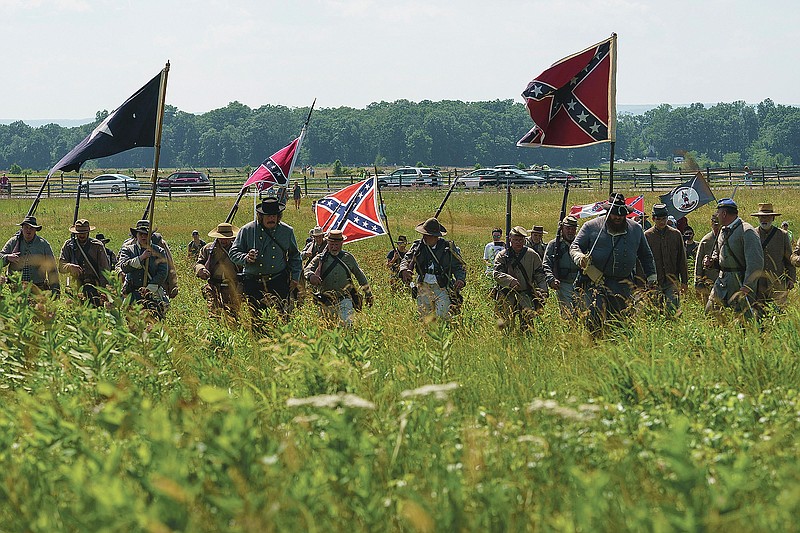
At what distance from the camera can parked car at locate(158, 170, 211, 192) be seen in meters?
56.4

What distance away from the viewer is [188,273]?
64.2ft

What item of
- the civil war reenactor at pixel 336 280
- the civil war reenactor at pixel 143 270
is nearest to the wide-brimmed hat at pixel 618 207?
the civil war reenactor at pixel 336 280

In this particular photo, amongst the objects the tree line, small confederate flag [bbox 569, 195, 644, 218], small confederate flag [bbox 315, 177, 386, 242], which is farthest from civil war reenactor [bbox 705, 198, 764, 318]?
the tree line

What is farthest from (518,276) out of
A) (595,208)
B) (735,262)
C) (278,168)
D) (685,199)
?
(595,208)

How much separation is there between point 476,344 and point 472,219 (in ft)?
105

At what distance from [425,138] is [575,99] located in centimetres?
15709

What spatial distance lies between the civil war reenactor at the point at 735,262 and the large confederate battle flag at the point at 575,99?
166 cm

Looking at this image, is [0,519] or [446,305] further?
[446,305]

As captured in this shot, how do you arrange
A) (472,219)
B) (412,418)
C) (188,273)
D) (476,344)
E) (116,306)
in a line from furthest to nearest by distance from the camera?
(472,219), (188,273), (476,344), (116,306), (412,418)

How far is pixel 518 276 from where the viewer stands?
1177 centimetres

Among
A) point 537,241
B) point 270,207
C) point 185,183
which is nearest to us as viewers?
point 270,207

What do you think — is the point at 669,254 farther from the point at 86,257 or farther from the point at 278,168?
the point at 86,257

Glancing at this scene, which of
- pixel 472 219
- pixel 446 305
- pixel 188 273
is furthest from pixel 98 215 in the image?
pixel 446 305

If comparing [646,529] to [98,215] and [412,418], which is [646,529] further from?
[98,215]
